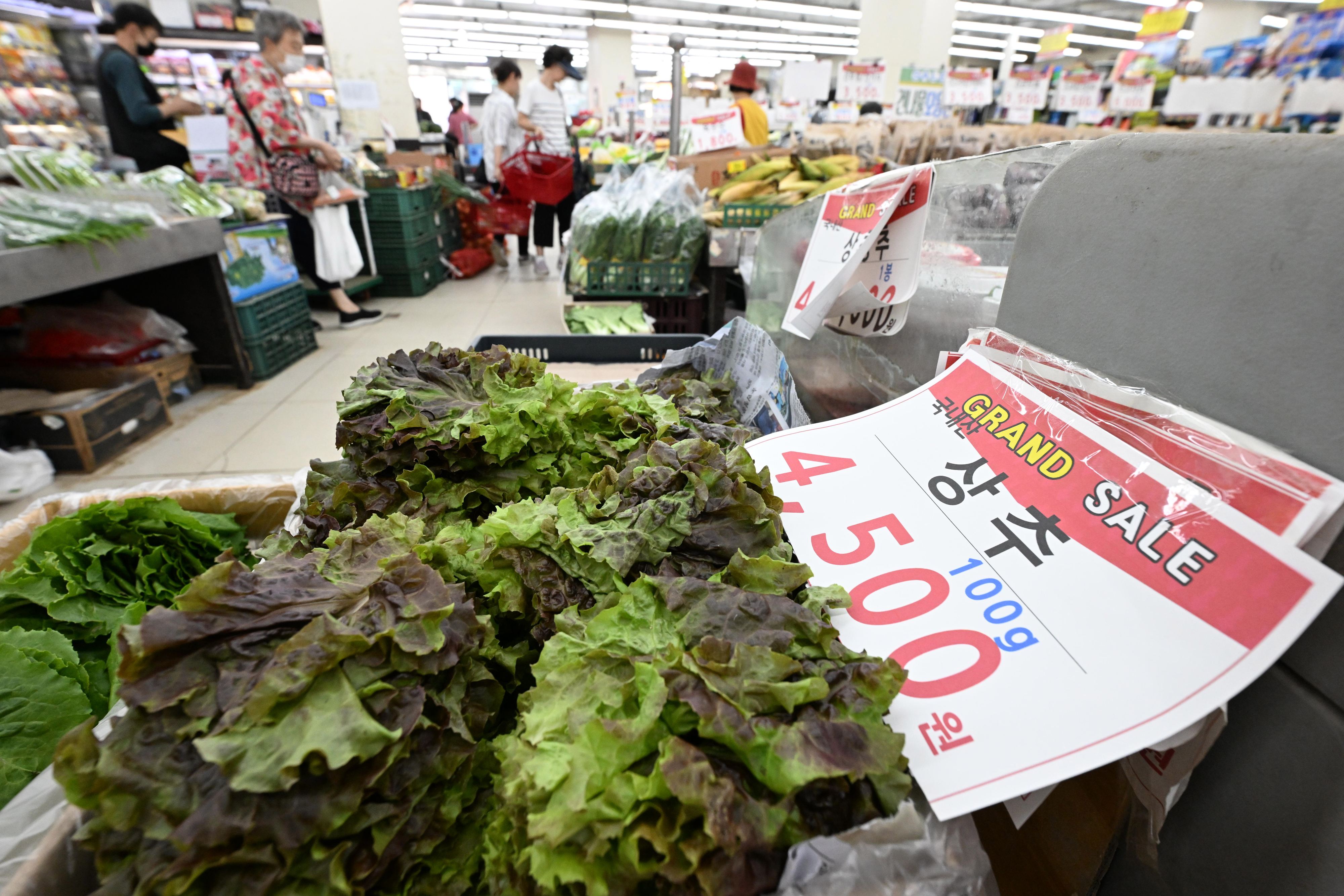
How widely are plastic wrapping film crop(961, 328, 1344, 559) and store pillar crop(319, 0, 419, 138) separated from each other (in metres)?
10.2

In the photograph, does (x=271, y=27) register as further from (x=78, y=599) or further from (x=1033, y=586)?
(x=1033, y=586)

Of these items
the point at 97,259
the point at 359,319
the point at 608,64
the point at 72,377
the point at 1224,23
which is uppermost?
the point at 1224,23

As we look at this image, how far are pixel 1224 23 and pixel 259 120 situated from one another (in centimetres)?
2113

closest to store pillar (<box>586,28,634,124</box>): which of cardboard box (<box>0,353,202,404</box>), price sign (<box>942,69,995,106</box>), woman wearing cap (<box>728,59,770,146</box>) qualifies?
price sign (<box>942,69,995,106</box>)

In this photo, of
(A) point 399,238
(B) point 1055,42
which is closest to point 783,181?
(A) point 399,238

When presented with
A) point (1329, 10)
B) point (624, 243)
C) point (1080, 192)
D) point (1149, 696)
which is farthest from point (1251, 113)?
point (1149, 696)

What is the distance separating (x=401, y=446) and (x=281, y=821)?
72 centimetres

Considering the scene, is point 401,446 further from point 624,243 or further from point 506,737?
point 624,243

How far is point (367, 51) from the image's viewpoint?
9172 millimetres

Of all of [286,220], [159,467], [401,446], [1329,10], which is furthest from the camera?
[1329,10]

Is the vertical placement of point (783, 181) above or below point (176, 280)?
above

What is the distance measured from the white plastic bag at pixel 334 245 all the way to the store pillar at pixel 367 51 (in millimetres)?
4475

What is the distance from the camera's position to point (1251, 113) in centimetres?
780

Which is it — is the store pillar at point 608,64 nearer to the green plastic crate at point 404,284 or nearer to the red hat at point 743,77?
the red hat at point 743,77
